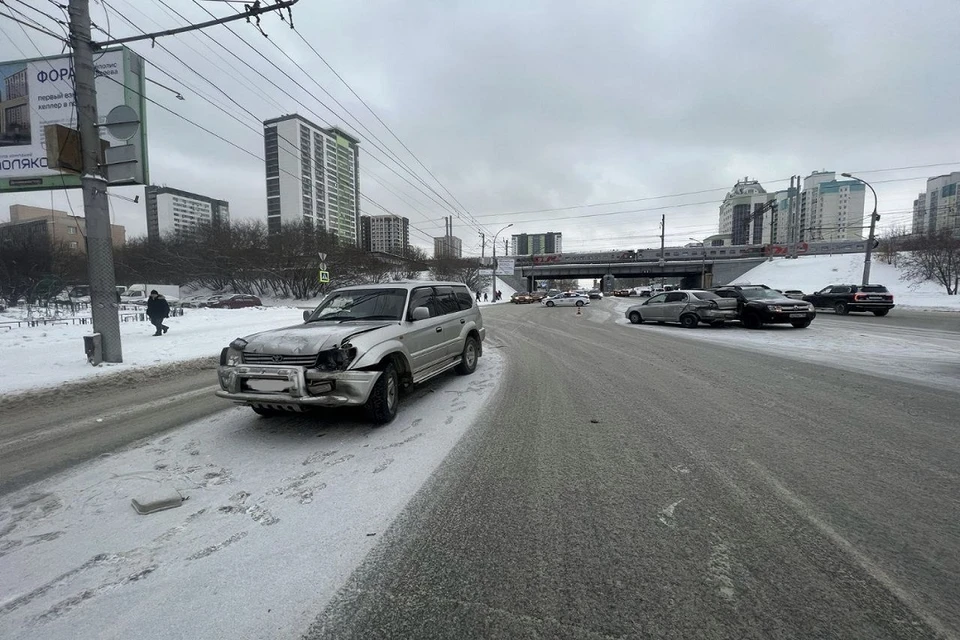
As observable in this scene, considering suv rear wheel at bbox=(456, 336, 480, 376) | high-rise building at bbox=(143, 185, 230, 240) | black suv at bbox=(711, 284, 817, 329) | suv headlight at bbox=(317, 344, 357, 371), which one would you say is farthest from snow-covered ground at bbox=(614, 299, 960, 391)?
high-rise building at bbox=(143, 185, 230, 240)

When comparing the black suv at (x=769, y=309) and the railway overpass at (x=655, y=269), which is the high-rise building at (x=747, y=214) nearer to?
the railway overpass at (x=655, y=269)

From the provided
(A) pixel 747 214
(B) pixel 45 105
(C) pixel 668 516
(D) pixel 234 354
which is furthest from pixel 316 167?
(A) pixel 747 214

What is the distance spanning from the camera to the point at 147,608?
6.91ft

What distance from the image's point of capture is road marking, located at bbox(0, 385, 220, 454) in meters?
4.64

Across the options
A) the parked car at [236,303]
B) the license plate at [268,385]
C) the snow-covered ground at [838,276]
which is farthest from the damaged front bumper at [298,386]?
the snow-covered ground at [838,276]

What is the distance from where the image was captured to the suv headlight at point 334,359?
4434 mm

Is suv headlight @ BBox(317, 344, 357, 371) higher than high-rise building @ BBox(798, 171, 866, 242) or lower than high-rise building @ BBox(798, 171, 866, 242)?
lower


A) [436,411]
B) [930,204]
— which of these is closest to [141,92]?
[436,411]

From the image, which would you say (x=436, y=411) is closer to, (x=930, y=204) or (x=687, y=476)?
(x=687, y=476)

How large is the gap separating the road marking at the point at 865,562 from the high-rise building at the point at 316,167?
21.1 m

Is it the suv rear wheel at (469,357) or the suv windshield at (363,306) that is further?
the suv rear wheel at (469,357)

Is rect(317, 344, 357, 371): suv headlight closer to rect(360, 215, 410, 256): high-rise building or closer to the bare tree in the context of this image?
rect(360, 215, 410, 256): high-rise building

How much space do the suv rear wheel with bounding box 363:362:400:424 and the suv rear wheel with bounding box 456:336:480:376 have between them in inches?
100

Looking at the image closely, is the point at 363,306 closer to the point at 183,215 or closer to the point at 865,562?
the point at 865,562
